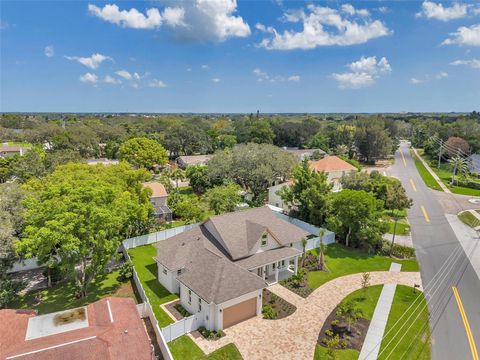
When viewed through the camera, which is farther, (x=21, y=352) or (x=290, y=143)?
(x=290, y=143)

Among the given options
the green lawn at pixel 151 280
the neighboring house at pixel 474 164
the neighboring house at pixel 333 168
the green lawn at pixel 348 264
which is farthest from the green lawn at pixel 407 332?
the neighboring house at pixel 474 164

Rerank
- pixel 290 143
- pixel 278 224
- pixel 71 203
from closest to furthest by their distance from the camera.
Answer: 1. pixel 71 203
2. pixel 278 224
3. pixel 290 143

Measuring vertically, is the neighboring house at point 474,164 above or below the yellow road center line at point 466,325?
above

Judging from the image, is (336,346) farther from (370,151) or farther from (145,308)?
(370,151)

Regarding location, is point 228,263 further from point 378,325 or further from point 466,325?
point 466,325

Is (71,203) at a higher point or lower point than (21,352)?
higher

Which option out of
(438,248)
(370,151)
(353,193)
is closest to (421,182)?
(370,151)

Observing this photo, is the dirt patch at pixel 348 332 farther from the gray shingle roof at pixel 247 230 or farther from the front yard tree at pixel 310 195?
the front yard tree at pixel 310 195

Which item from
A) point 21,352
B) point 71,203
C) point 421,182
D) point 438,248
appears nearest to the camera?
point 21,352
